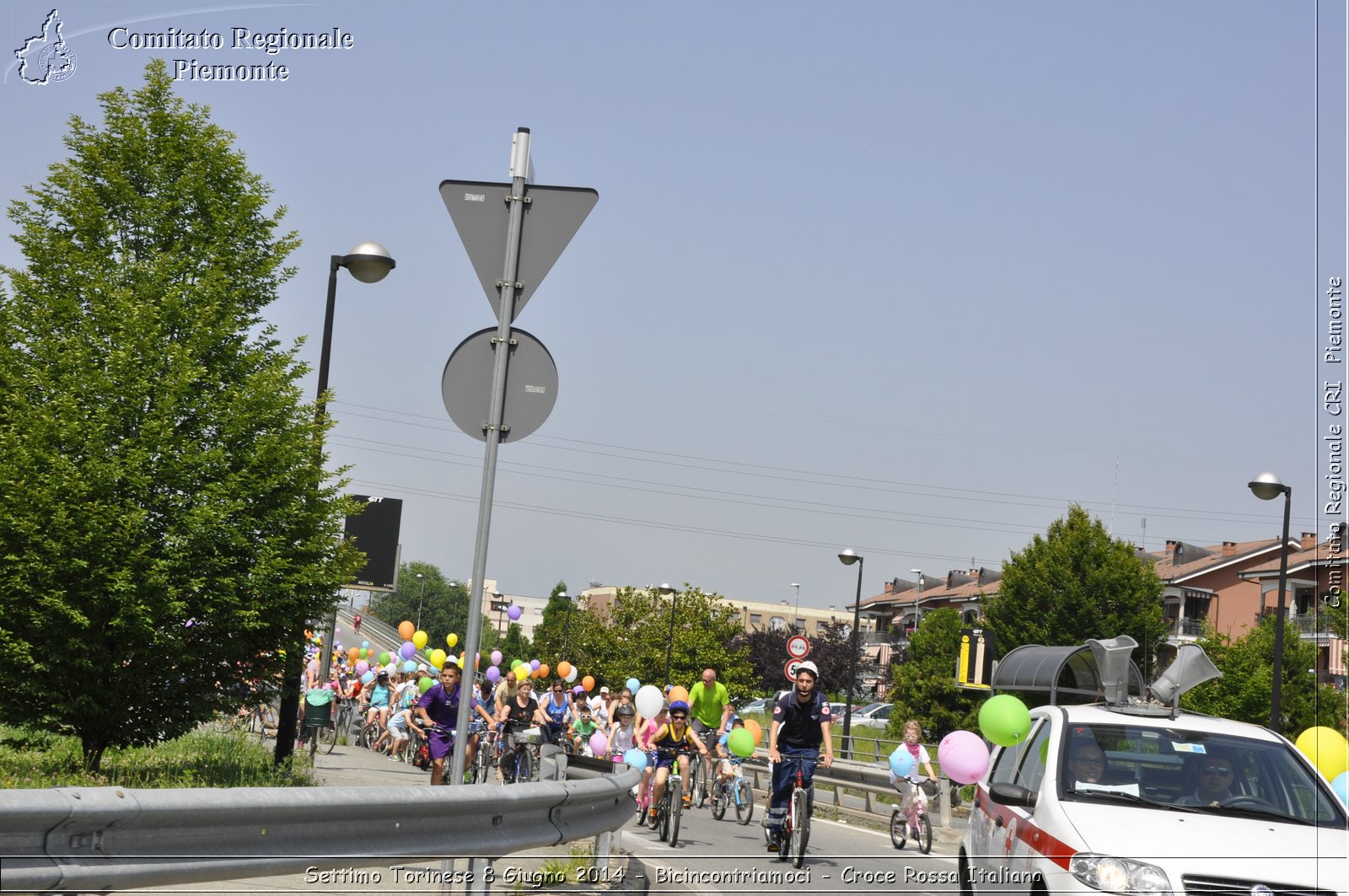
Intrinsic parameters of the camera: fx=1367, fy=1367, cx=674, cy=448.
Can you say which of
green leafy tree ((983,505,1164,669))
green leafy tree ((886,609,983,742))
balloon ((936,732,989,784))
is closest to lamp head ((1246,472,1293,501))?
balloon ((936,732,989,784))

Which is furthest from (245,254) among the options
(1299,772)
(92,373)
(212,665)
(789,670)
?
(1299,772)

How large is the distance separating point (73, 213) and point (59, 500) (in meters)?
3.46

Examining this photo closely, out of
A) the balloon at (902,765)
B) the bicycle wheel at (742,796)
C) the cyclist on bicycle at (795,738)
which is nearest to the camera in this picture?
the cyclist on bicycle at (795,738)

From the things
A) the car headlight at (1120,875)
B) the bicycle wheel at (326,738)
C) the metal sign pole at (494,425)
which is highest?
the metal sign pole at (494,425)

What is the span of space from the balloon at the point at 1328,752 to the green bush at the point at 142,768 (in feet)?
31.2

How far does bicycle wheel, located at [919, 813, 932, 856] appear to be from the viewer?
16.1 m

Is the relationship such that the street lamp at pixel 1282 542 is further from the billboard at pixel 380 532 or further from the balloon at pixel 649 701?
the billboard at pixel 380 532

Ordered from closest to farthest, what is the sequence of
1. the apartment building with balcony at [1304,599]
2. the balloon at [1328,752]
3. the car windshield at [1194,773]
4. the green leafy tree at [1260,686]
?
the car windshield at [1194,773]
the balloon at [1328,752]
the green leafy tree at [1260,686]
the apartment building with balcony at [1304,599]

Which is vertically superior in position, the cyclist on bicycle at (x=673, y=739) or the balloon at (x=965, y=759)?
the balloon at (x=965, y=759)

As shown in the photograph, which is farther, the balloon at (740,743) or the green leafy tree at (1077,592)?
the green leafy tree at (1077,592)

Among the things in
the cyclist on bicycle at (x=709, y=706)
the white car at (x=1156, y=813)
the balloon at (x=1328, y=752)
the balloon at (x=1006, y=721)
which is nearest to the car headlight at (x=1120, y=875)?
the white car at (x=1156, y=813)

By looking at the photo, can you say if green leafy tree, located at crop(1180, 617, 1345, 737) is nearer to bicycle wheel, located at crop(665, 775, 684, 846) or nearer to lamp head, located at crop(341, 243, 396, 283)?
bicycle wheel, located at crop(665, 775, 684, 846)

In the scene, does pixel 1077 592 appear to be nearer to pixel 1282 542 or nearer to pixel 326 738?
pixel 1282 542

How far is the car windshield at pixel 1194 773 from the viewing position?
7051 millimetres
